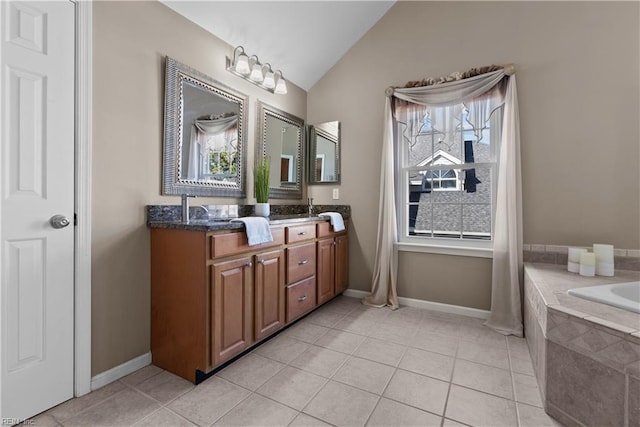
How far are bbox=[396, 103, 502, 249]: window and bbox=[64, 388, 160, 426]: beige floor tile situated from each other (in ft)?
8.05

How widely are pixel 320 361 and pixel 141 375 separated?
3.61ft

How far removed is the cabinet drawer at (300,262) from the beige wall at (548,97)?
90cm

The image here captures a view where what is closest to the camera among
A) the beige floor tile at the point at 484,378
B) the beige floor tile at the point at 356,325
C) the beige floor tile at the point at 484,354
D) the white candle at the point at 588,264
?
the beige floor tile at the point at 484,378

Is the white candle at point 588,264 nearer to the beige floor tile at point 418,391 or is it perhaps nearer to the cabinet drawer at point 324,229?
the beige floor tile at point 418,391

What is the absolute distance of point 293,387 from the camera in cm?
167

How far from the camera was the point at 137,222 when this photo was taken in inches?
73.6

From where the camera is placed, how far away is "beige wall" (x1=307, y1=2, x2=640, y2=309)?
7.23ft

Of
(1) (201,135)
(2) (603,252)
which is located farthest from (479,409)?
(1) (201,135)

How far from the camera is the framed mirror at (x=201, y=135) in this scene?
2051 mm

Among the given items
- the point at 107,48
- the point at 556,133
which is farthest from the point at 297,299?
the point at 556,133

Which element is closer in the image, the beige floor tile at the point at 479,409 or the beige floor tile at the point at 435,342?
the beige floor tile at the point at 479,409

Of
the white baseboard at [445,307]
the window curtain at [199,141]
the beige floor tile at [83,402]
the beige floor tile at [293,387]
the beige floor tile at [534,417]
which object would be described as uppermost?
the window curtain at [199,141]

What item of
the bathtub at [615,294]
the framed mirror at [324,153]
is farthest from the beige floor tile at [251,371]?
the framed mirror at [324,153]

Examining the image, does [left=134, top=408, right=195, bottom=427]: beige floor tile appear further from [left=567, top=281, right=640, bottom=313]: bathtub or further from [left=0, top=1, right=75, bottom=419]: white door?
[left=567, top=281, right=640, bottom=313]: bathtub
